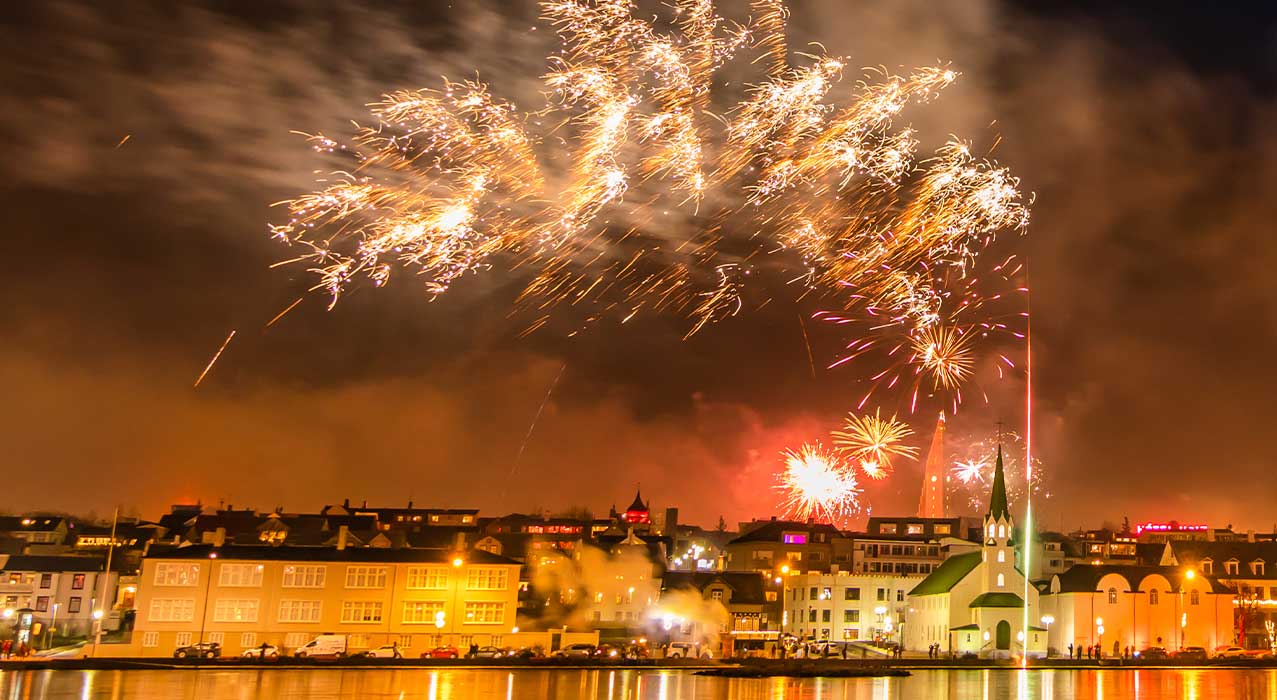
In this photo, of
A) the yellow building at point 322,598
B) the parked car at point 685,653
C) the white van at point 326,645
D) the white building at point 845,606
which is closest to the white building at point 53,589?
the yellow building at point 322,598

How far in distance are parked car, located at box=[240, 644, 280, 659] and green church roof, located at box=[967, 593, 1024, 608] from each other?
47.9m

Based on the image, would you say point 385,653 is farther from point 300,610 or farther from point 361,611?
point 300,610

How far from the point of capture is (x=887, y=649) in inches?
3068

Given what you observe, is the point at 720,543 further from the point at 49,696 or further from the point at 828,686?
the point at 49,696

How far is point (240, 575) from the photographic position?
65.9m

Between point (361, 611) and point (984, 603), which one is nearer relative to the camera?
point (361, 611)

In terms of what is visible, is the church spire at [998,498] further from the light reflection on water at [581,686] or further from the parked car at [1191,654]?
the light reflection on water at [581,686]

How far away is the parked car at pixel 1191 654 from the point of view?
66.8 meters

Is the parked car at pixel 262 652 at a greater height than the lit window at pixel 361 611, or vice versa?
the lit window at pixel 361 611

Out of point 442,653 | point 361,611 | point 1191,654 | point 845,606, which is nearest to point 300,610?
point 361,611

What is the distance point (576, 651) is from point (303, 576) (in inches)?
632

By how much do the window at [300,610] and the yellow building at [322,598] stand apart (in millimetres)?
55

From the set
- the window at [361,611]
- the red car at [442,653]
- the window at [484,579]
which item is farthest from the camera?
the window at [484,579]

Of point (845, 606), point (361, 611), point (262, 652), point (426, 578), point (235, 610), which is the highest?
point (845, 606)
